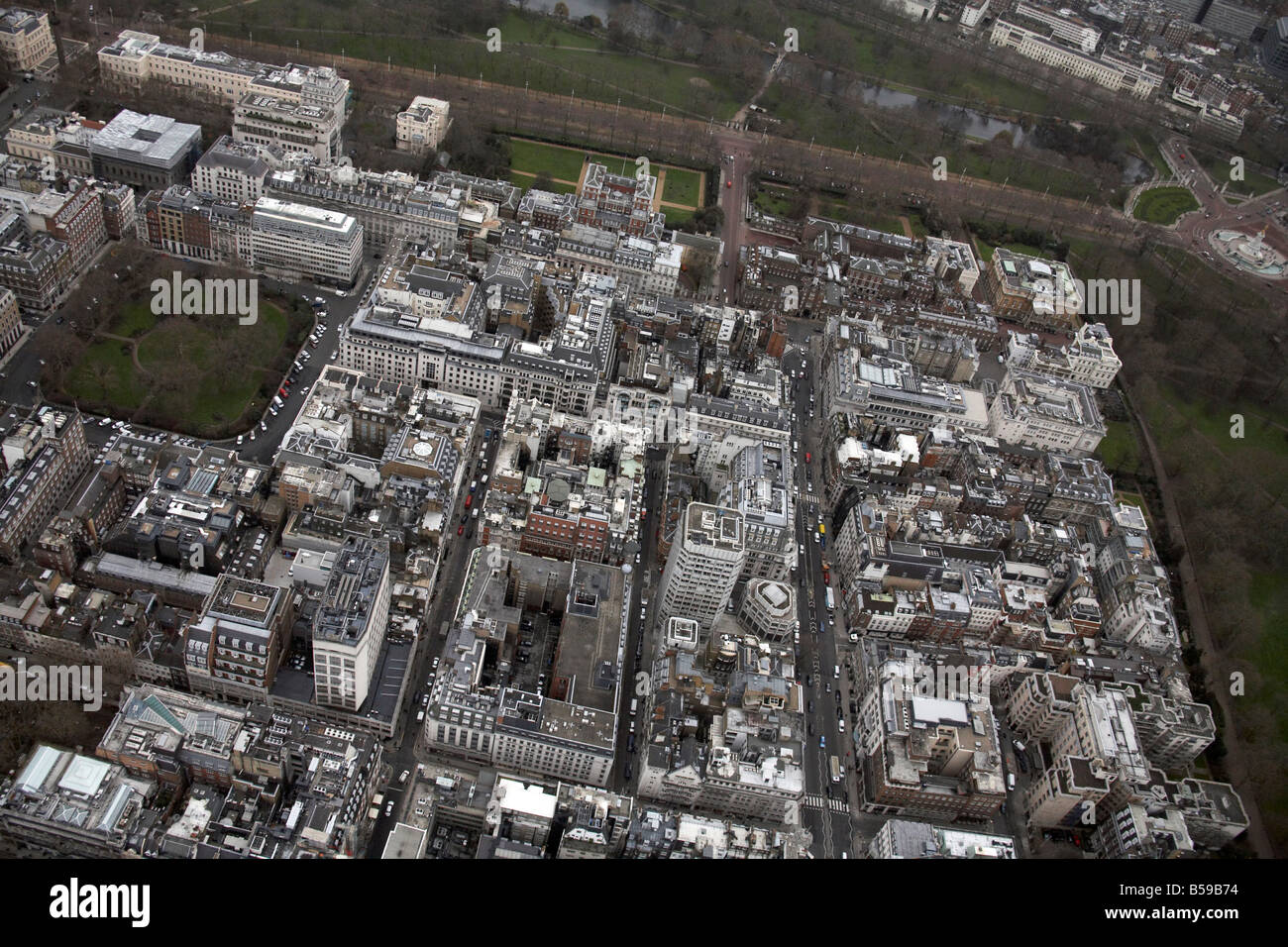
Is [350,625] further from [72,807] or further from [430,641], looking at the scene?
[72,807]

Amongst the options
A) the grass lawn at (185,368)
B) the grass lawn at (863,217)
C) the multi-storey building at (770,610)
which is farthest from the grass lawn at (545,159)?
the multi-storey building at (770,610)

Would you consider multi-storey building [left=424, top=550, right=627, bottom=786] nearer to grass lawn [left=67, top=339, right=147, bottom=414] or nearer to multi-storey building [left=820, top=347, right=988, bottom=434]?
A: multi-storey building [left=820, top=347, right=988, bottom=434]

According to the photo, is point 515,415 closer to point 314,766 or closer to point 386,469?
point 386,469

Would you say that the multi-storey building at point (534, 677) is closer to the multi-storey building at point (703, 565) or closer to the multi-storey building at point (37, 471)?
the multi-storey building at point (703, 565)

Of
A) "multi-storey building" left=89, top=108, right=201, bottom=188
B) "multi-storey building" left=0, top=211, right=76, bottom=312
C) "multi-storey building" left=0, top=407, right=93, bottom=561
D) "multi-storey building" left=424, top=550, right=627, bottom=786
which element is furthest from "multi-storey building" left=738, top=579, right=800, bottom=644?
"multi-storey building" left=89, top=108, right=201, bottom=188

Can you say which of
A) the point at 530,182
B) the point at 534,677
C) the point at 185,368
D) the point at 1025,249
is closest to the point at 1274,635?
the point at 1025,249
